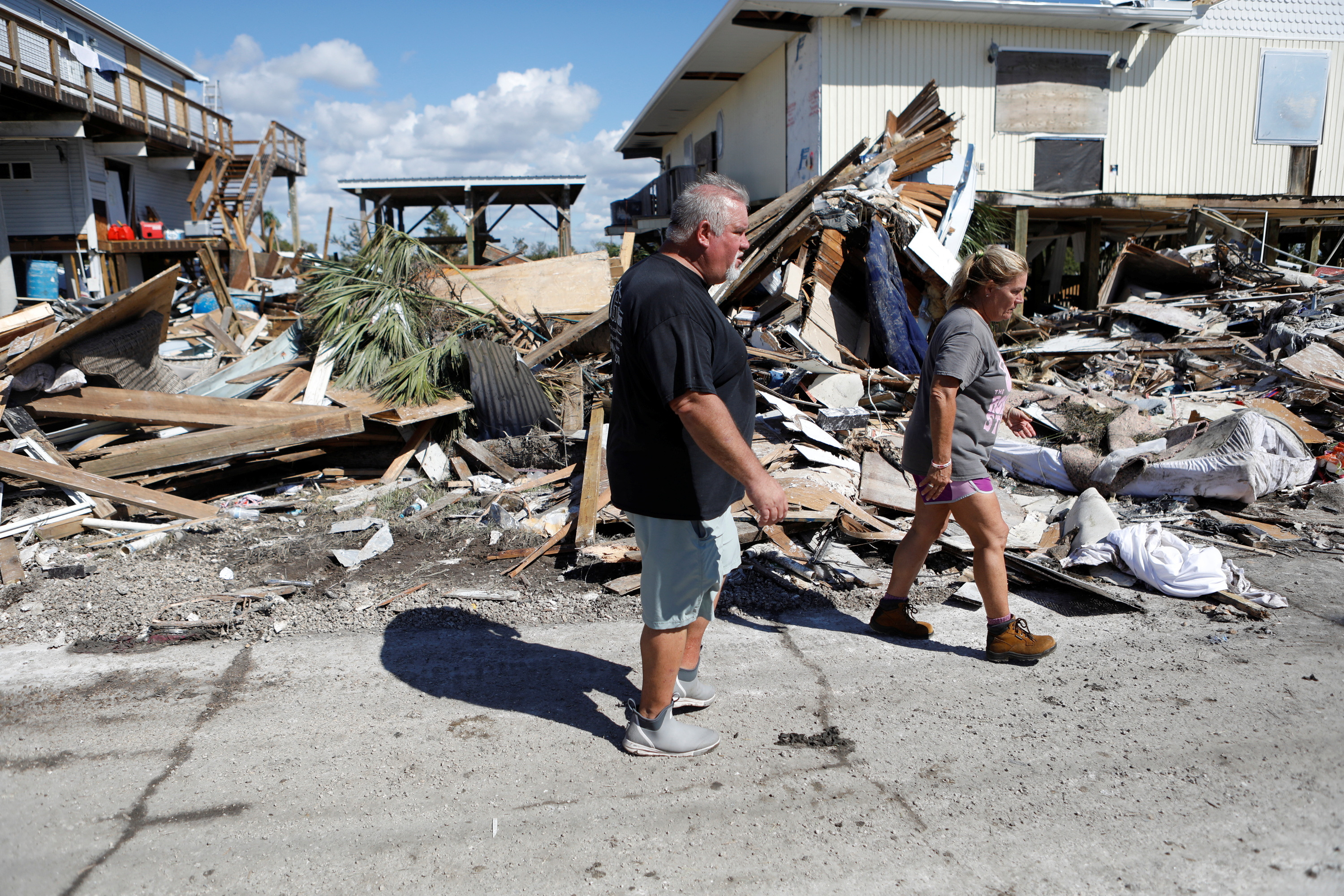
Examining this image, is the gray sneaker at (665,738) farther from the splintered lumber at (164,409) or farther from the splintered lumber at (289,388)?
the splintered lumber at (289,388)

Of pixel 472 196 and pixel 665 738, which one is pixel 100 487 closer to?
pixel 665 738

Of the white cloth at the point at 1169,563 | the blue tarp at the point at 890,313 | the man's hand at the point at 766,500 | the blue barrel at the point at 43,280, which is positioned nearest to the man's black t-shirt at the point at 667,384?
the man's hand at the point at 766,500

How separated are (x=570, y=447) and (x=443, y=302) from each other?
2446mm

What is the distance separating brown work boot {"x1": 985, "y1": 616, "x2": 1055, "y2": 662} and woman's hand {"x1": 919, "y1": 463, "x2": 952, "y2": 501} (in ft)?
2.19

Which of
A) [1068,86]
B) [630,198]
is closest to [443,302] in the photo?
[1068,86]

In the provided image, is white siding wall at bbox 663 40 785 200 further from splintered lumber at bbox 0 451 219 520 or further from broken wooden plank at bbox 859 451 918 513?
splintered lumber at bbox 0 451 219 520

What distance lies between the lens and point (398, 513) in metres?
5.58

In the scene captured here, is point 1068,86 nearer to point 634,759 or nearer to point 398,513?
point 398,513

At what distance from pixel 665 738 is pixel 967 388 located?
1.81 metres

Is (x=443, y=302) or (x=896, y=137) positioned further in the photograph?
(x=896, y=137)

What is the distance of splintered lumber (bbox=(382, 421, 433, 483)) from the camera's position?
6.31m

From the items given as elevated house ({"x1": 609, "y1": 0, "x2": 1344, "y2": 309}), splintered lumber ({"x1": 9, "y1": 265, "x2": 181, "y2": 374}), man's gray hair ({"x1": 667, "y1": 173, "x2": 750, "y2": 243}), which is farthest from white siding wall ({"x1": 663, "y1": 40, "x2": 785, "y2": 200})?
man's gray hair ({"x1": 667, "y1": 173, "x2": 750, "y2": 243})

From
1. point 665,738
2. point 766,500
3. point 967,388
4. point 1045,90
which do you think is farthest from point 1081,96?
point 665,738

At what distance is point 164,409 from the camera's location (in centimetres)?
598
